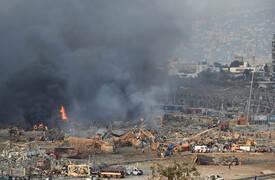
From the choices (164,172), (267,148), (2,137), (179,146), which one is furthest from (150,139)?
(164,172)

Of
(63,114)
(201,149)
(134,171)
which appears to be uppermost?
(63,114)

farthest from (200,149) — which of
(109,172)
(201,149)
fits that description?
(109,172)

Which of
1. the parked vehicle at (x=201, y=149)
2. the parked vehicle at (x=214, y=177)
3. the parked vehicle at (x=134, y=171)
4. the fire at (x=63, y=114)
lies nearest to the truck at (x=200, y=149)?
the parked vehicle at (x=201, y=149)

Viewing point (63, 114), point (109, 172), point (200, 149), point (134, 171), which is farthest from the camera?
point (63, 114)

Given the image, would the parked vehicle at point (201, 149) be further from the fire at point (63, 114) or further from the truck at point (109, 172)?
the fire at point (63, 114)

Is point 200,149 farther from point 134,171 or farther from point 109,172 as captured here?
point 109,172

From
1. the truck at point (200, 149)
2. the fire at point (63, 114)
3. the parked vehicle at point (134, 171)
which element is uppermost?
the fire at point (63, 114)

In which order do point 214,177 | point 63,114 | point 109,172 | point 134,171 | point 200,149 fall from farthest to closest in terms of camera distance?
1. point 63,114
2. point 200,149
3. point 134,171
4. point 109,172
5. point 214,177

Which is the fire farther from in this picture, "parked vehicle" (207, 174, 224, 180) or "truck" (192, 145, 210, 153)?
"parked vehicle" (207, 174, 224, 180)

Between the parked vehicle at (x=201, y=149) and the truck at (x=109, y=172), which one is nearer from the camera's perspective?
the truck at (x=109, y=172)

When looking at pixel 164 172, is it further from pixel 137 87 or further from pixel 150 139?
pixel 137 87

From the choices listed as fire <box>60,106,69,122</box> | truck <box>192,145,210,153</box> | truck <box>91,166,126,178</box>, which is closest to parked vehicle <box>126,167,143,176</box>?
truck <box>91,166,126,178</box>
